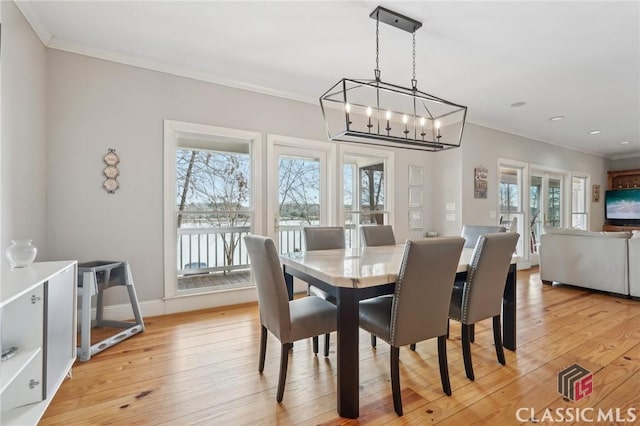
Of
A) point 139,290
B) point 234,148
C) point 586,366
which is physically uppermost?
point 234,148

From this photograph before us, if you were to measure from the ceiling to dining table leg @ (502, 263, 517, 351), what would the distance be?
1983mm

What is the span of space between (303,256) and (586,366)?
223 centimetres

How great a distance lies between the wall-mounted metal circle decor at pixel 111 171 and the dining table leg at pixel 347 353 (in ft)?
8.59

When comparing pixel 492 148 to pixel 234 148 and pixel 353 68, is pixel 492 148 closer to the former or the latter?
pixel 353 68

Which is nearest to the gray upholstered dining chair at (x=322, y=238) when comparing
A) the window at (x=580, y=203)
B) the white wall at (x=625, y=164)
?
the window at (x=580, y=203)

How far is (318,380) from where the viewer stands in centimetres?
205

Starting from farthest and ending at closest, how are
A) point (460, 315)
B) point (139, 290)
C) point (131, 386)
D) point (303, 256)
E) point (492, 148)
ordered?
point (492, 148) → point (139, 290) → point (303, 256) → point (460, 315) → point (131, 386)

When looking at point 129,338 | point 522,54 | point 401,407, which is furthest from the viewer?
point 522,54

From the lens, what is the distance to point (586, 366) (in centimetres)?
225

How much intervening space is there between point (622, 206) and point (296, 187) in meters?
8.68

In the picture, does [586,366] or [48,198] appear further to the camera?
[48,198]

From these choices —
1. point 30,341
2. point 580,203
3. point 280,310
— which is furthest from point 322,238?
point 580,203

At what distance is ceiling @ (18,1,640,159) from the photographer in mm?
2320

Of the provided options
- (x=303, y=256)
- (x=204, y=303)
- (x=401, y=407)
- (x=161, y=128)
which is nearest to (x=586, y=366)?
(x=401, y=407)
